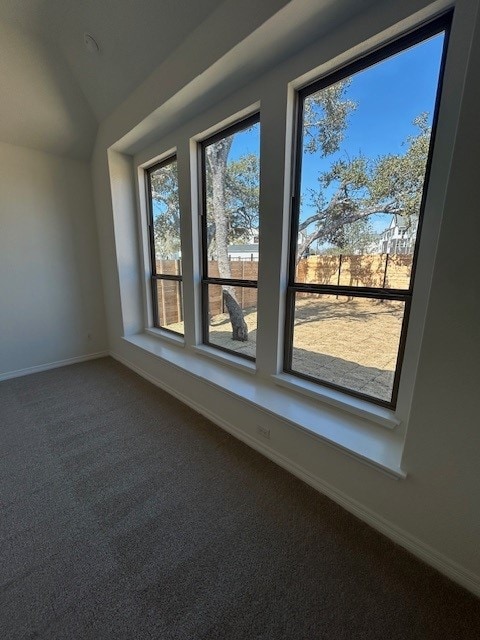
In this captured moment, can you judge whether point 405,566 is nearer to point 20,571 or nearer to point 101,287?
point 20,571

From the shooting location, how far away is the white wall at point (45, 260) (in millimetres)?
3020

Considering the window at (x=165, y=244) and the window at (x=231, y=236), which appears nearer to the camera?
the window at (x=231, y=236)

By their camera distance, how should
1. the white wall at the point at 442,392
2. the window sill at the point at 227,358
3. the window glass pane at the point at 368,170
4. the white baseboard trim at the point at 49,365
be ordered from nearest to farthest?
the white wall at the point at 442,392 → the window glass pane at the point at 368,170 → the window sill at the point at 227,358 → the white baseboard trim at the point at 49,365

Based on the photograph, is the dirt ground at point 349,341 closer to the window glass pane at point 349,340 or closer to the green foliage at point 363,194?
the window glass pane at point 349,340

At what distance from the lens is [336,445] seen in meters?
1.45

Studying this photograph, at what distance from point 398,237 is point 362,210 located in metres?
0.27

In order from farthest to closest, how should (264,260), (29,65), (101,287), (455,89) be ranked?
(101,287)
(29,65)
(264,260)
(455,89)

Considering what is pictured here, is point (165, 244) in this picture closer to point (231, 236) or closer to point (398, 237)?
point (231, 236)

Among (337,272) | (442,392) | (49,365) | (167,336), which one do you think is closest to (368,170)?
(337,272)

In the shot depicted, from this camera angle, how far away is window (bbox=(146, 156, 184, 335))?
2924mm

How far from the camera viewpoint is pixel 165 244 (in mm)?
3148

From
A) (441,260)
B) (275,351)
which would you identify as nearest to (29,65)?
(275,351)

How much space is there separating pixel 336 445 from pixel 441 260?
3.50ft

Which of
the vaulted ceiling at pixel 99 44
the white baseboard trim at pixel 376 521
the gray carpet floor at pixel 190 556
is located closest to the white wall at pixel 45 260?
the vaulted ceiling at pixel 99 44
